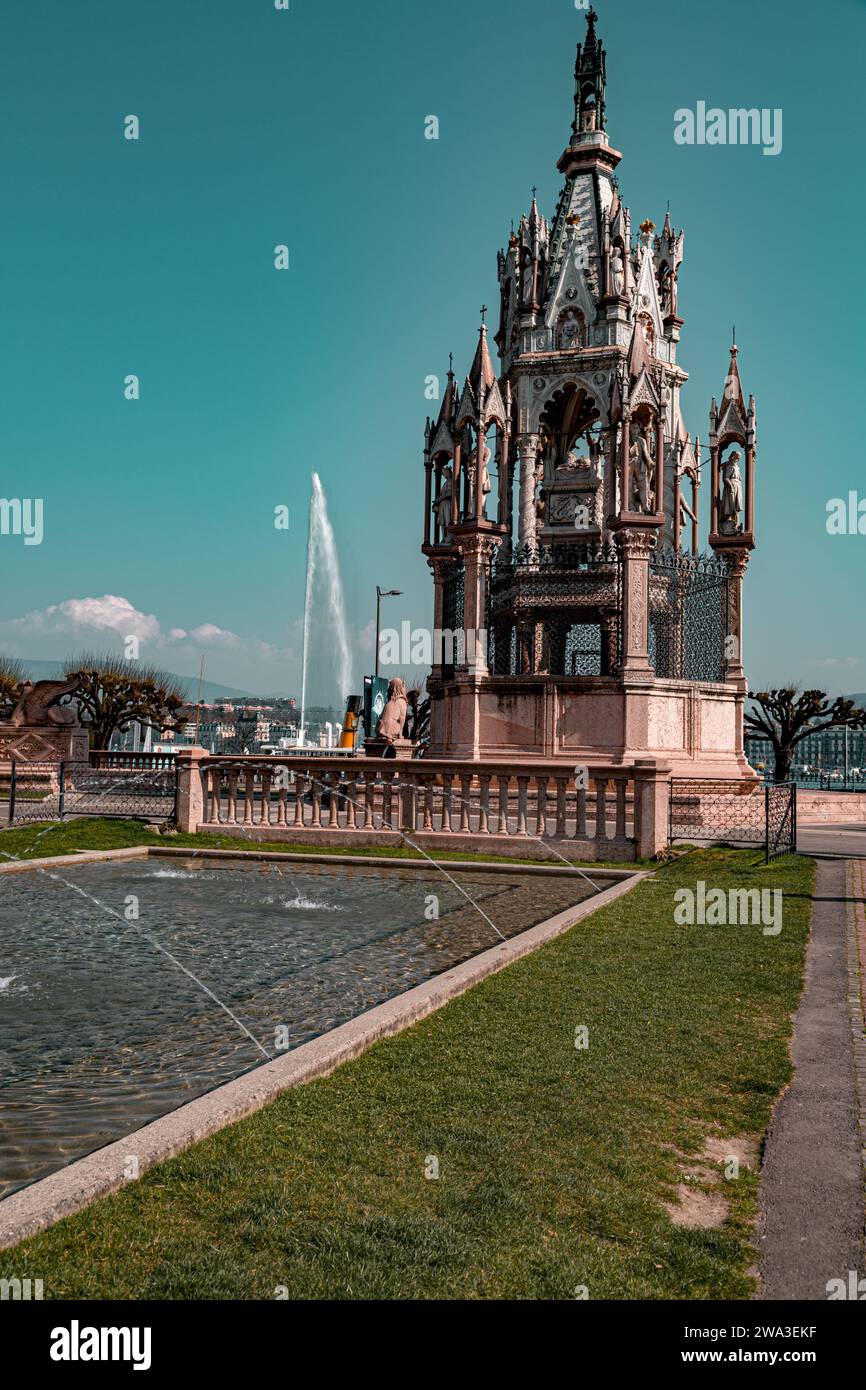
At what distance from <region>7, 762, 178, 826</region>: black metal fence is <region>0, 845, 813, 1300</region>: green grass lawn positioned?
18318 mm

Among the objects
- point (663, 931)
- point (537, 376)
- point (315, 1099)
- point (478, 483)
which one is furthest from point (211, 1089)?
point (537, 376)

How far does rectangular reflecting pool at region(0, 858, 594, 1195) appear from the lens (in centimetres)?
539

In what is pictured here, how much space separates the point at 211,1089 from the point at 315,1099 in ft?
2.25

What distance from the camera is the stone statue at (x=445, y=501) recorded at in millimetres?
29172

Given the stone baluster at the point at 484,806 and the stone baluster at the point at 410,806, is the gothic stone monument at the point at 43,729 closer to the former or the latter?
the stone baluster at the point at 410,806

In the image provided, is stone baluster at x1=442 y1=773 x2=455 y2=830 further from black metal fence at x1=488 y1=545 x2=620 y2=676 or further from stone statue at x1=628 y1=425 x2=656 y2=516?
stone statue at x1=628 y1=425 x2=656 y2=516

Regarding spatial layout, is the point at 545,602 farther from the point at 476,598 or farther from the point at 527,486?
the point at 527,486

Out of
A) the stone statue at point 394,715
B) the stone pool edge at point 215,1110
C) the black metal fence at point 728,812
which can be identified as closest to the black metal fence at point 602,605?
the stone statue at point 394,715

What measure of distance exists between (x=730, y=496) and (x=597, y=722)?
8.70 meters

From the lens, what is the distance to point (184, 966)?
876 centimetres

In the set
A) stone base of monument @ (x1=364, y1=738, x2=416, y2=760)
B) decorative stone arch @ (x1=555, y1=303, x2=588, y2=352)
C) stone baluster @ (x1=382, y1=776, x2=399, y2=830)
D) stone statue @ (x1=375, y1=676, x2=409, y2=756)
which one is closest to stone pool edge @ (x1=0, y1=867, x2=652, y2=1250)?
stone baluster @ (x1=382, y1=776, x2=399, y2=830)

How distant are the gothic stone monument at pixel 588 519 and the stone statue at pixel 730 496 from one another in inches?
2.2

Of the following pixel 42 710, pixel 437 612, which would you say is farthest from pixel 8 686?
pixel 437 612

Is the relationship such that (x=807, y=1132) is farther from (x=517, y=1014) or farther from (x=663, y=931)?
(x=663, y=931)
